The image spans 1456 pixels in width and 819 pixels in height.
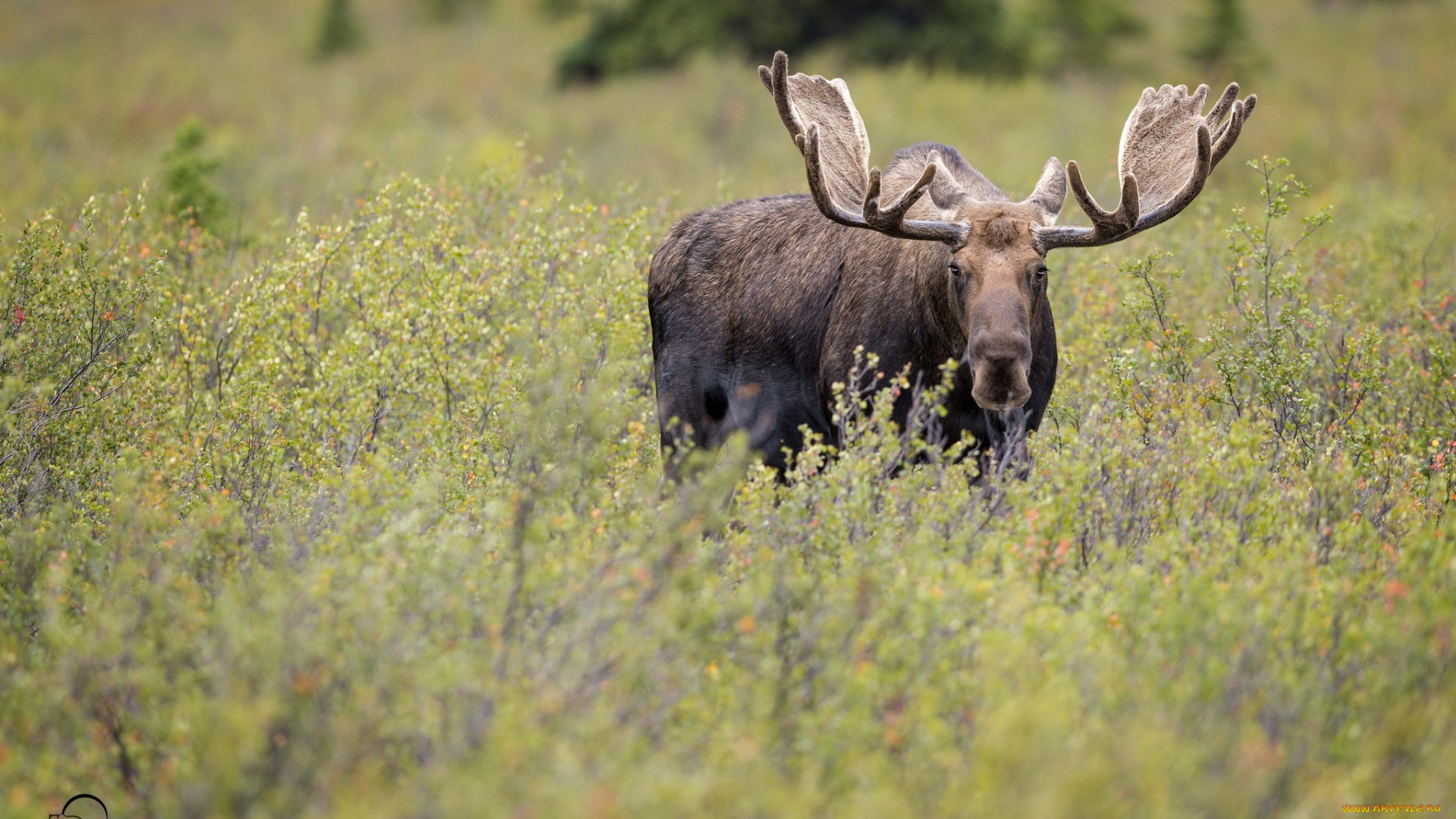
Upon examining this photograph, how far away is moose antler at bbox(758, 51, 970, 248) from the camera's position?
229 inches

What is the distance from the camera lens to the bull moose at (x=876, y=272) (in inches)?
224

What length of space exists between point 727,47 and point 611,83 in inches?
94.4

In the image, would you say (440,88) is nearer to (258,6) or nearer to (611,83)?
(611,83)

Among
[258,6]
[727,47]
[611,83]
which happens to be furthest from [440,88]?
[258,6]

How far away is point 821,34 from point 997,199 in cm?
1863

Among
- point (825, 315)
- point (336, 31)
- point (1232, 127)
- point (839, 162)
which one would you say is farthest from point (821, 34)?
point (1232, 127)

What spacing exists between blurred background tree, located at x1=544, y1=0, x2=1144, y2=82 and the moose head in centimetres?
1739

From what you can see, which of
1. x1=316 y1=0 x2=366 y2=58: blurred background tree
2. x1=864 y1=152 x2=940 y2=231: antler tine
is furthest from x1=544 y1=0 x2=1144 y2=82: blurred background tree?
x1=864 y1=152 x2=940 y2=231: antler tine

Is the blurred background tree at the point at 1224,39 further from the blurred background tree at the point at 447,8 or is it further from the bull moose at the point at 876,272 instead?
the bull moose at the point at 876,272

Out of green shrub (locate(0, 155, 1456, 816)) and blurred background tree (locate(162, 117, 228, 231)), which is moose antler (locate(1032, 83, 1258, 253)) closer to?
green shrub (locate(0, 155, 1456, 816))

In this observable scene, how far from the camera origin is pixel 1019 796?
3.03m

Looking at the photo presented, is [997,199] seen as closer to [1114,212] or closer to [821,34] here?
[1114,212]

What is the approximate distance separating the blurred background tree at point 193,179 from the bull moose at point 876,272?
551 centimetres

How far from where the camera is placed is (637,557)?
4.14m
